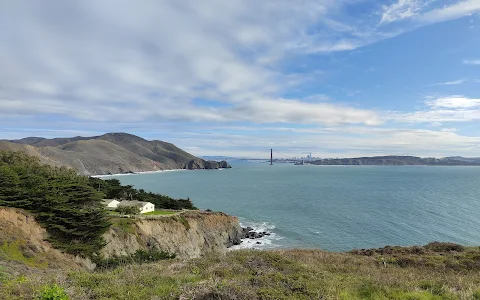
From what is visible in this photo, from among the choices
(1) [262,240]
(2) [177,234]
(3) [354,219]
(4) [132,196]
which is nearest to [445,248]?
(1) [262,240]

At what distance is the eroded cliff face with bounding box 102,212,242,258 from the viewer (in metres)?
36.6

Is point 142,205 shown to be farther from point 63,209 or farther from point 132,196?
point 63,209

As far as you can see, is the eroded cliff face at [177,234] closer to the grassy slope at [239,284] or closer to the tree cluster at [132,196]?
the tree cluster at [132,196]

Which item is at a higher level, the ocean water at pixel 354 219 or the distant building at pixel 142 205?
the distant building at pixel 142 205

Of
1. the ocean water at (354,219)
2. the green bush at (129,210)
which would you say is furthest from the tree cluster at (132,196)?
the ocean water at (354,219)

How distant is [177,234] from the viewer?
43.5 meters

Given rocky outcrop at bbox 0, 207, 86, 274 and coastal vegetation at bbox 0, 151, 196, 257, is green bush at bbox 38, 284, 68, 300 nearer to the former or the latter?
rocky outcrop at bbox 0, 207, 86, 274

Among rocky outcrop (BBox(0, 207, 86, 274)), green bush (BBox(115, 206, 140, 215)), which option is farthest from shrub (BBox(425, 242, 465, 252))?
green bush (BBox(115, 206, 140, 215))

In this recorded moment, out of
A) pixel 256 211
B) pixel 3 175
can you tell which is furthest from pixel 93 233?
pixel 256 211

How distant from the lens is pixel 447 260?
18078 millimetres

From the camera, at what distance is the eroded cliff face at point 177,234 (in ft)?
120

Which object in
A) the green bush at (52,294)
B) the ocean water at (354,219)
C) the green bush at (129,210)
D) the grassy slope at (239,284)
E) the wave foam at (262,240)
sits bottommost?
the wave foam at (262,240)

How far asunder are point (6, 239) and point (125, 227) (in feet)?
44.4

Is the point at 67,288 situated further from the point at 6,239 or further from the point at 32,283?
the point at 6,239
